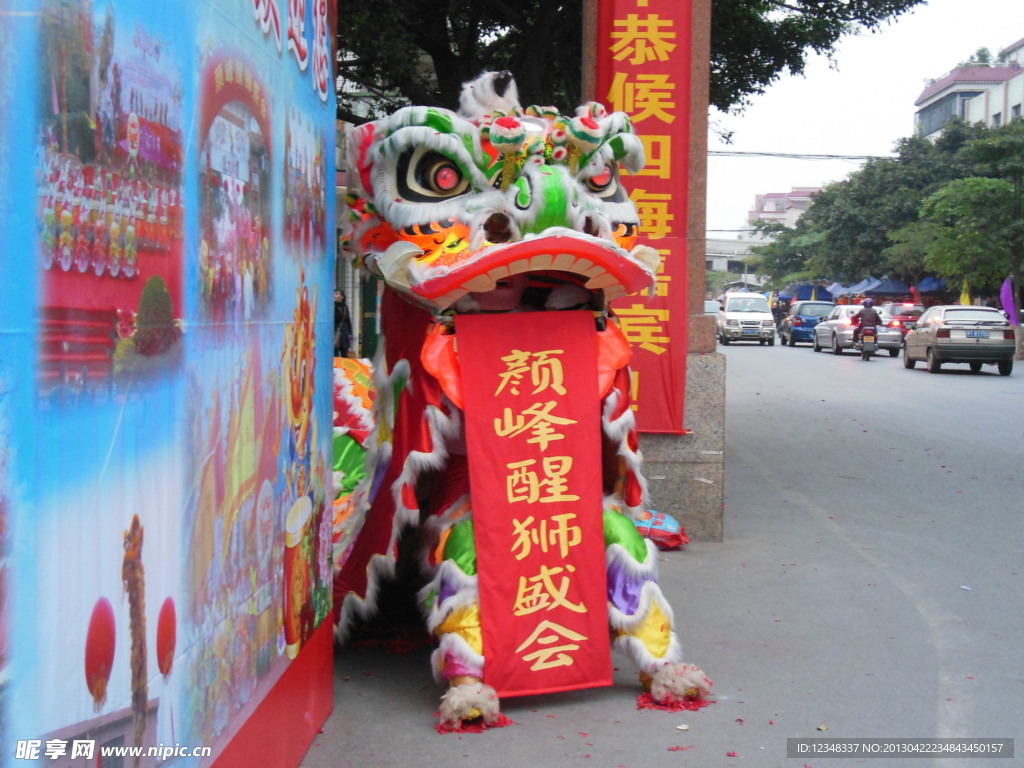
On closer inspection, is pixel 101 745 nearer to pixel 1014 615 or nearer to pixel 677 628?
pixel 677 628

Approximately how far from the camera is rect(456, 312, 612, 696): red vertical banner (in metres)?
4.53

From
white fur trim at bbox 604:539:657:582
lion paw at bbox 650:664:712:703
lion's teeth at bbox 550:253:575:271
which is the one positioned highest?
lion's teeth at bbox 550:253:575:271

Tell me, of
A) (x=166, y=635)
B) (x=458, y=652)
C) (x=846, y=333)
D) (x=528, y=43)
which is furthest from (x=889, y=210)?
(x=166, y=635)

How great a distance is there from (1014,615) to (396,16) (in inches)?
313

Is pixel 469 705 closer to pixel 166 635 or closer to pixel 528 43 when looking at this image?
pixel 166 635

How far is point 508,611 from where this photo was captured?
14.8 ft

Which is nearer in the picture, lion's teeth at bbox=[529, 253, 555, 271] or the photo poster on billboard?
the photo poster on billboard

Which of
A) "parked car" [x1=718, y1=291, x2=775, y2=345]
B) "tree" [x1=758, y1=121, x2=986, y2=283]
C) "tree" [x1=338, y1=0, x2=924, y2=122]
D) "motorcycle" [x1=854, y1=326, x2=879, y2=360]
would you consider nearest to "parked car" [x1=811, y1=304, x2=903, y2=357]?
"motorcycle" [x1=854, y1=326, x2=879, y2=360]

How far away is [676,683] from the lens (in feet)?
15.0

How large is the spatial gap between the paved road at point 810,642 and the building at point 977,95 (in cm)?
5281

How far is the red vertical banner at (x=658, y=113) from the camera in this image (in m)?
7.43

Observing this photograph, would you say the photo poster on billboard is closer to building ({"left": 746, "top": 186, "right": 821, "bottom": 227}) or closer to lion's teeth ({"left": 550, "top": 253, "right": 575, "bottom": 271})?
lion's teeth ({"left": 550, "top": 253, "right": 575, "bottom": 271})

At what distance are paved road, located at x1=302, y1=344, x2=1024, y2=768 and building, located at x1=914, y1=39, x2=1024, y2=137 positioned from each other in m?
52.8

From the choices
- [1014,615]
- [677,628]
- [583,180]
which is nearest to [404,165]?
[583,180]
